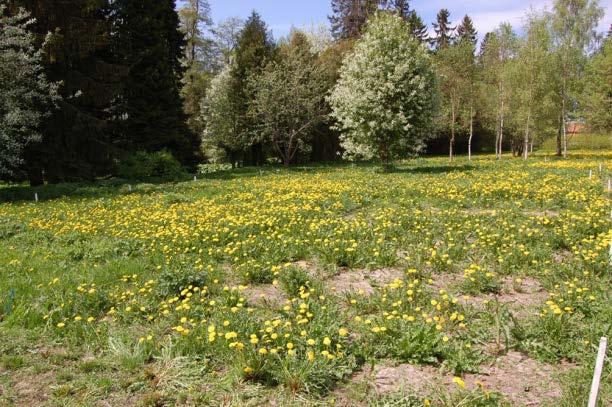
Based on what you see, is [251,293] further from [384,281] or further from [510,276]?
[510,276]

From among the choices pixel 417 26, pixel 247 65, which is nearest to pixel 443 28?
pixel 417 26

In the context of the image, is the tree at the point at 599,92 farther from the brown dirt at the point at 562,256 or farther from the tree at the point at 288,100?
the brown dirt at the point at 562,256

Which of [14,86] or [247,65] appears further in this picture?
[247,65]

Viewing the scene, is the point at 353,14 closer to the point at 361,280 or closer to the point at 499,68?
the point at 499,68

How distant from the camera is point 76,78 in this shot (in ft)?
73.3

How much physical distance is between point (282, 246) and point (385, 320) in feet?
11.5

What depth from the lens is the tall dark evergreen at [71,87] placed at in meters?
21.0

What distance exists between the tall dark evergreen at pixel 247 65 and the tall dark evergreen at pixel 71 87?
39.1 feet

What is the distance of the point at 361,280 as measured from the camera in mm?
6742

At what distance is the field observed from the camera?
4.02 metres

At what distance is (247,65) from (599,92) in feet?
98.8

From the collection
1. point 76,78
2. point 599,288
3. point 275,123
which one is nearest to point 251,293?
point 599,288

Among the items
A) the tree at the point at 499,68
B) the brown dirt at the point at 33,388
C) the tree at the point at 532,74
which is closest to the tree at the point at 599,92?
the tree at the point at 532,74

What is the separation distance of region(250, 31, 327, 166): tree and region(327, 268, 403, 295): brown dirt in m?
24.9
